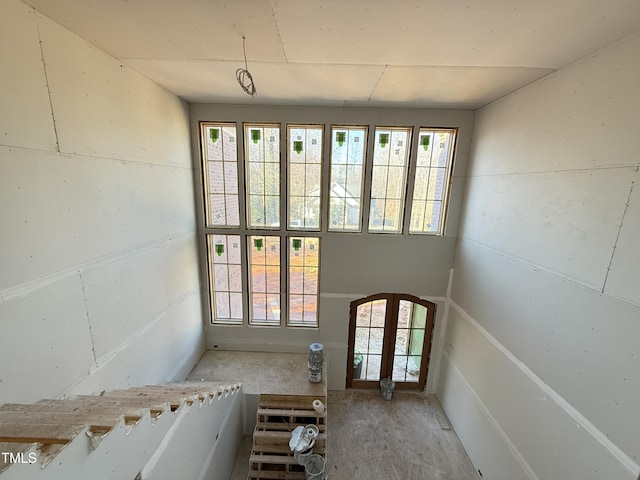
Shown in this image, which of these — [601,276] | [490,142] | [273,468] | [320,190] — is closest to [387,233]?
[320,190]

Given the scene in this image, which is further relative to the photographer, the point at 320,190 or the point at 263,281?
the point at 263,281

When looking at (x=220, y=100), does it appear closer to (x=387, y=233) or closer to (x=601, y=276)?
(x=387, y=233)

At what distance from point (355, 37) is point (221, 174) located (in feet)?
9.56

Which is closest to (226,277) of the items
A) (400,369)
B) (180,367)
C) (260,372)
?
(180,367)

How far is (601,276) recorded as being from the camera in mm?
2008

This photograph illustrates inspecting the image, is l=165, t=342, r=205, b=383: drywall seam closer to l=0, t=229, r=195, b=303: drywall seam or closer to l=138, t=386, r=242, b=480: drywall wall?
l=138, t=386, r=242, b=480: drywall wall

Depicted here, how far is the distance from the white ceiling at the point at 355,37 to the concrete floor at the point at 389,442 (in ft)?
15.5

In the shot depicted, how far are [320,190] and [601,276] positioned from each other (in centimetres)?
329

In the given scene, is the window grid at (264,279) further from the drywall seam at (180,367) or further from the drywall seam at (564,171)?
the drywall seam at (564,171)

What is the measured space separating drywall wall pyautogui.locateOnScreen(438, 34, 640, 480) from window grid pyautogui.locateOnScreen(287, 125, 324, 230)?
2.35m

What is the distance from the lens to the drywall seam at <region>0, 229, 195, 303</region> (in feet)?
5.43

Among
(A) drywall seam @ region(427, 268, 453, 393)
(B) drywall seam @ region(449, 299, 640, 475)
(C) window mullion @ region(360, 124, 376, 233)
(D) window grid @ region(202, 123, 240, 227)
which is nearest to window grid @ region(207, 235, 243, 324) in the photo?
(D) window grid @ region(202, 123, 240, 227)

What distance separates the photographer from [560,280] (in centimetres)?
234

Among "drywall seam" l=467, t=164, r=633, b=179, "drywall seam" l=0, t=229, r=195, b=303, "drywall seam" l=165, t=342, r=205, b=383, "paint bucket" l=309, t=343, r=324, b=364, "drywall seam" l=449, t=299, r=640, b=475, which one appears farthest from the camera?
"paint bucket" l=309, t=343, r=324, b=364
